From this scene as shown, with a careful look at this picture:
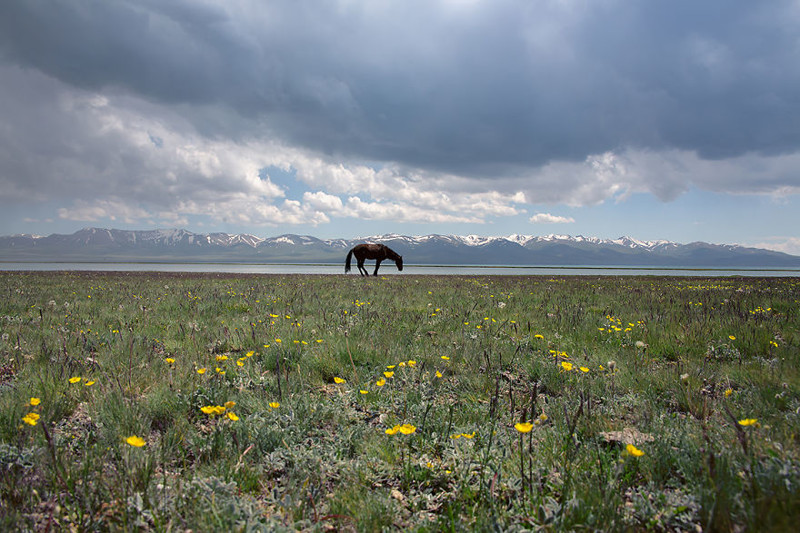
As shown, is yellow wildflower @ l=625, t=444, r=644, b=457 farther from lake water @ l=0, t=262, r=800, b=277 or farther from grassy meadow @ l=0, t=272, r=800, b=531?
lake water @ l=0, t=262, r=800, b=277

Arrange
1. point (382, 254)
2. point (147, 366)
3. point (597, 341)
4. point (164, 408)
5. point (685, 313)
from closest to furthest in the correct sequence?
point (164, 408) → point (147, 366) → point (597, 341) → point (685, 313) → point (382, 254)

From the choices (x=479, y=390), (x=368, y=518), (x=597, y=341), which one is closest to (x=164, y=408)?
(x=368, y=518)

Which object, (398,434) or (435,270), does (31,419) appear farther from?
(435,270)

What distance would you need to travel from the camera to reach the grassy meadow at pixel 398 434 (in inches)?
84.3

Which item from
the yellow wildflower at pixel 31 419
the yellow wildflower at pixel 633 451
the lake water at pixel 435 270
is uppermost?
the yellow wildflower at pixel 633 451

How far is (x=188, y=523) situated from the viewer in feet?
6.75

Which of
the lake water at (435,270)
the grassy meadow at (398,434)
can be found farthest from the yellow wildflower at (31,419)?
the lake water at (435,270)

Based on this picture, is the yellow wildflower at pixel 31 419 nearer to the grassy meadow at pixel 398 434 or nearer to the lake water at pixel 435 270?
the grassy meadow at pixel 398 434

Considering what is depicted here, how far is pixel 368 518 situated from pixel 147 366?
4.19 m

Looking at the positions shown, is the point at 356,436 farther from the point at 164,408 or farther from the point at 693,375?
the point at 693,375

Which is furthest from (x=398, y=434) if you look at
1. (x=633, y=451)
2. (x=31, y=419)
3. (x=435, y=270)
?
(x=435, y=270)

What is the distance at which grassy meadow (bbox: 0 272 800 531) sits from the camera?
2141 mm

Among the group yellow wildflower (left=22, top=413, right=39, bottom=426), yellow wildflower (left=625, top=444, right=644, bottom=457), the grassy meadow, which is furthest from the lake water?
yellow wildflower (left=625, top=444, right=644, bottom=457)

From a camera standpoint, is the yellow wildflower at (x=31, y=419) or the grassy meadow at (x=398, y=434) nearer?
the grassy meadow at (x=398, y=434)
